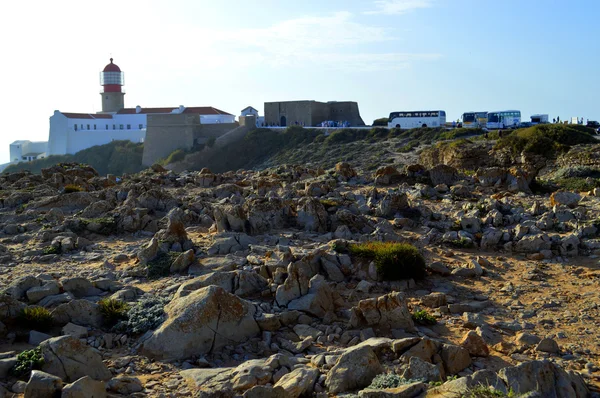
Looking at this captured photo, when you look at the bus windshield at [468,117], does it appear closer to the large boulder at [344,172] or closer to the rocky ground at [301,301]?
the large boulder at [344,172]

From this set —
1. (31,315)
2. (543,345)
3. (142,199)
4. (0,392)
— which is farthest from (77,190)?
(543,345)

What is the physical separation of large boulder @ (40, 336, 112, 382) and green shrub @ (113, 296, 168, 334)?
0.99 metres

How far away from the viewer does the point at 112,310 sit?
7.68 meters

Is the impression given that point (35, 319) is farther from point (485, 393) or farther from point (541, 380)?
point (541, 380)

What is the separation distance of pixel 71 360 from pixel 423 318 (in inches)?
159

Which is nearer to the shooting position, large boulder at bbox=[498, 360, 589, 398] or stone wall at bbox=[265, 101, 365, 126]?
large boulder at bbox=[498, 360, 589, 398]

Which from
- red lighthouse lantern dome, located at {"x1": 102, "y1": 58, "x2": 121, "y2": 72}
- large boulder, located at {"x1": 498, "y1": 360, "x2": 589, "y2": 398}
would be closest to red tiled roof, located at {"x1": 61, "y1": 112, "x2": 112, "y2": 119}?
red lighthouse lantern dome, located at {"x1": 102, "y1": 58, "x2": 121, "y2": 72}

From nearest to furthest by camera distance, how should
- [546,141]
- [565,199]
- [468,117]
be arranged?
[565,199]
[546,141]
[468,117]

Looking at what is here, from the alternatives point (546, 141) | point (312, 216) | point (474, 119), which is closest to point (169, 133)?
point (474, 119)

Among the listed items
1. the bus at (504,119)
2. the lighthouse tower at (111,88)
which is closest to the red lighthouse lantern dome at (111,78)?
the lighthouse tower at (111,88)

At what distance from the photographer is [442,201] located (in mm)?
15672

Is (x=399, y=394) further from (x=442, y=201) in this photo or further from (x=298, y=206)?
(x=442, y=201)

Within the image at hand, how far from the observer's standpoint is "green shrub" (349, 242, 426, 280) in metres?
9.38

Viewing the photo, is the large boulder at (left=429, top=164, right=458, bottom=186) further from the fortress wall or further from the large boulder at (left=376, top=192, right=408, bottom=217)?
the fortress wall
